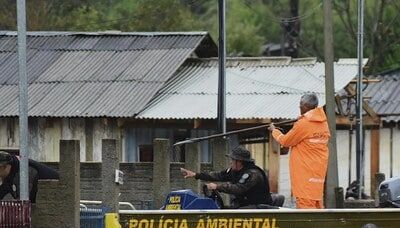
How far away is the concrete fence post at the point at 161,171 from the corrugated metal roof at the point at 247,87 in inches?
296

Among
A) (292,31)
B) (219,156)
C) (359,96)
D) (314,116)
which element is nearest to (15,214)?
(314,116)

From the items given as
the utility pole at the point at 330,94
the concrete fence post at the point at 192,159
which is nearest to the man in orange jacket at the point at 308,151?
the concrete fence post at the point at 192,159

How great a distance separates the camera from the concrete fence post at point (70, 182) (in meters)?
14.8

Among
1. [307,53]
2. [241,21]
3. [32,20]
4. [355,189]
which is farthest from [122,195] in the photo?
[241,21]

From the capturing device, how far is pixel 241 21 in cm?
5756

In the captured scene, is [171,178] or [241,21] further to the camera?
[241,21]

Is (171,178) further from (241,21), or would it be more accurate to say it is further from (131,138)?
(241,21)

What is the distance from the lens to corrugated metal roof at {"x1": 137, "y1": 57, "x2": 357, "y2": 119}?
2534 centimetres

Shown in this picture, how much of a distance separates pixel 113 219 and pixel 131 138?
49.6 ft

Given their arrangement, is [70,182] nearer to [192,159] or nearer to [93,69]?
[192,159]

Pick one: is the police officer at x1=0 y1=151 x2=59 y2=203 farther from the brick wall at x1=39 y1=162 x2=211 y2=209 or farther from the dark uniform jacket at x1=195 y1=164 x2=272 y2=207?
the dark uniform jacket at x1=195 y1=164 x2=272 y2=207

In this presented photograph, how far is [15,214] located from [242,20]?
44195mm

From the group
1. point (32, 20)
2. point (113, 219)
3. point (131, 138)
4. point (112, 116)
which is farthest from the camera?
point (32, 20)

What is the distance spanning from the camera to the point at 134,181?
18.7m
